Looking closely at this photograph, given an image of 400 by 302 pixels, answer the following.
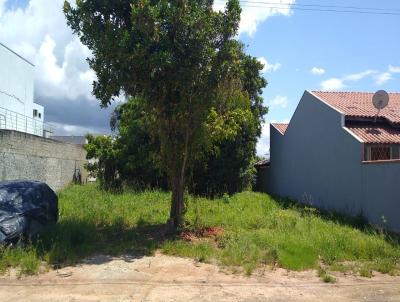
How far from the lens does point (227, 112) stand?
12.5m

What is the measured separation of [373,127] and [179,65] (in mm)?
11031

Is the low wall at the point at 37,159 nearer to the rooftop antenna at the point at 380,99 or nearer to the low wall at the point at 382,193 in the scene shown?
the low wall at the point at 382,193

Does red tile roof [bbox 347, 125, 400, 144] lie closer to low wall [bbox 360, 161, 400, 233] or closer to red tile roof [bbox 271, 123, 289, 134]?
low wall [bbox 360, 161, 400, 233]

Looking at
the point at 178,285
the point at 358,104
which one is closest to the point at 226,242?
the point at 178,285

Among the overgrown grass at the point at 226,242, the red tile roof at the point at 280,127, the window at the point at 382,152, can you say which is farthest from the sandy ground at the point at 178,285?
the red tile roof at the point at 280,127

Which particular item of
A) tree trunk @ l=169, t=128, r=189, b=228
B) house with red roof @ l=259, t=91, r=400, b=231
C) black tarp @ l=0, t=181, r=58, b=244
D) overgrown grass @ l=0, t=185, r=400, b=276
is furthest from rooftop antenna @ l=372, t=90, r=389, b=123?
black tarp @ l=0, t=181, r=58, b=244

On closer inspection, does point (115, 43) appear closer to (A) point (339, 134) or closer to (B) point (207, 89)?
(B) point (207, 89)

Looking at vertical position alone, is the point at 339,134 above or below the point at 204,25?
below

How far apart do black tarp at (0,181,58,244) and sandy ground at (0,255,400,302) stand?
161 centimetres

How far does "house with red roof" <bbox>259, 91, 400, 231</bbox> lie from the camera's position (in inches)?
539

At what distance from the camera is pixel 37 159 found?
728 inches

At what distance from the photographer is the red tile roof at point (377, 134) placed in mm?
16872

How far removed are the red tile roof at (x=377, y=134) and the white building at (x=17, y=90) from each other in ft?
71.9

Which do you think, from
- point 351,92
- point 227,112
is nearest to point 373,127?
point 351,92
